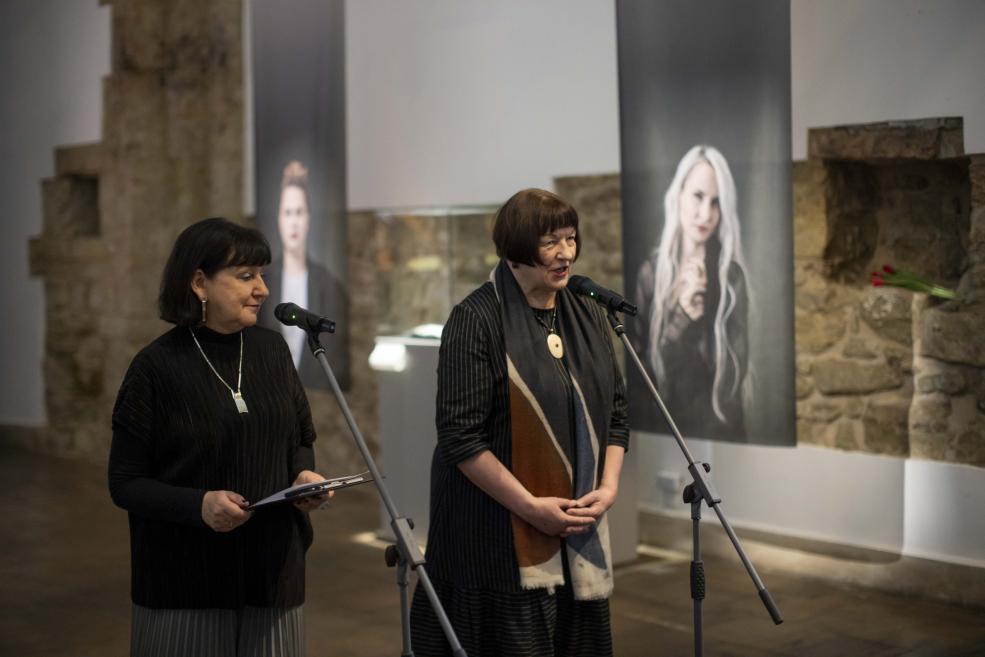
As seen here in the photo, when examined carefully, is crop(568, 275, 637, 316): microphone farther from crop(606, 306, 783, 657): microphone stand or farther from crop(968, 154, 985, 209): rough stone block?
crop(968, 154, 985, 209): rough stone block

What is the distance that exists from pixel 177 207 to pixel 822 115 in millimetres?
5236

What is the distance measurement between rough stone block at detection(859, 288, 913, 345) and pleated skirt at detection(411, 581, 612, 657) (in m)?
2.64

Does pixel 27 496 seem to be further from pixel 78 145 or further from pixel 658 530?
pixel 658 530

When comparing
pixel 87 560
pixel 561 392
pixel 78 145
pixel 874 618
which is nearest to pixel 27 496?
pixel 87 560

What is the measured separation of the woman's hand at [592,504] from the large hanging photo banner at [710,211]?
2.14 meters

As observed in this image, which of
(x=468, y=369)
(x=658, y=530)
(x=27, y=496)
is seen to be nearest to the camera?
(x=468, y=369)

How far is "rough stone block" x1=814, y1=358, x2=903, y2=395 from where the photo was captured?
5.22 m

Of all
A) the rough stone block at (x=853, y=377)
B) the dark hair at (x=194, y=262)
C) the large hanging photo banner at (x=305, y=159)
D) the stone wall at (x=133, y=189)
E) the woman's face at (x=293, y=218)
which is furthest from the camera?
the stone wall at (x=133, y=189)

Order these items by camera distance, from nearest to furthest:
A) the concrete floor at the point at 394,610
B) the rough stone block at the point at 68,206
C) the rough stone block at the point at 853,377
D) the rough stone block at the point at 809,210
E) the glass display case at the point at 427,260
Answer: the concrete floor at the point at 394,610 → the rough stone block at the point at 853,377 → the rough stone block at the point at 809,210 → the glass display case at the point at 427,260 → the rough stone block at the point at 68,206

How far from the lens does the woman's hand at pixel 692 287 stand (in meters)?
5.16

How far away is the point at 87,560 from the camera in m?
6.05

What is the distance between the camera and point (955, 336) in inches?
194

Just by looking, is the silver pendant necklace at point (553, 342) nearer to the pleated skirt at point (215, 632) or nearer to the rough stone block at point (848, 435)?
the pleated skirt at point (215, 632)

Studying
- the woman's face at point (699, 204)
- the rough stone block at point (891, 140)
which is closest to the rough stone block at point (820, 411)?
the woman's face at point (699, 204)
